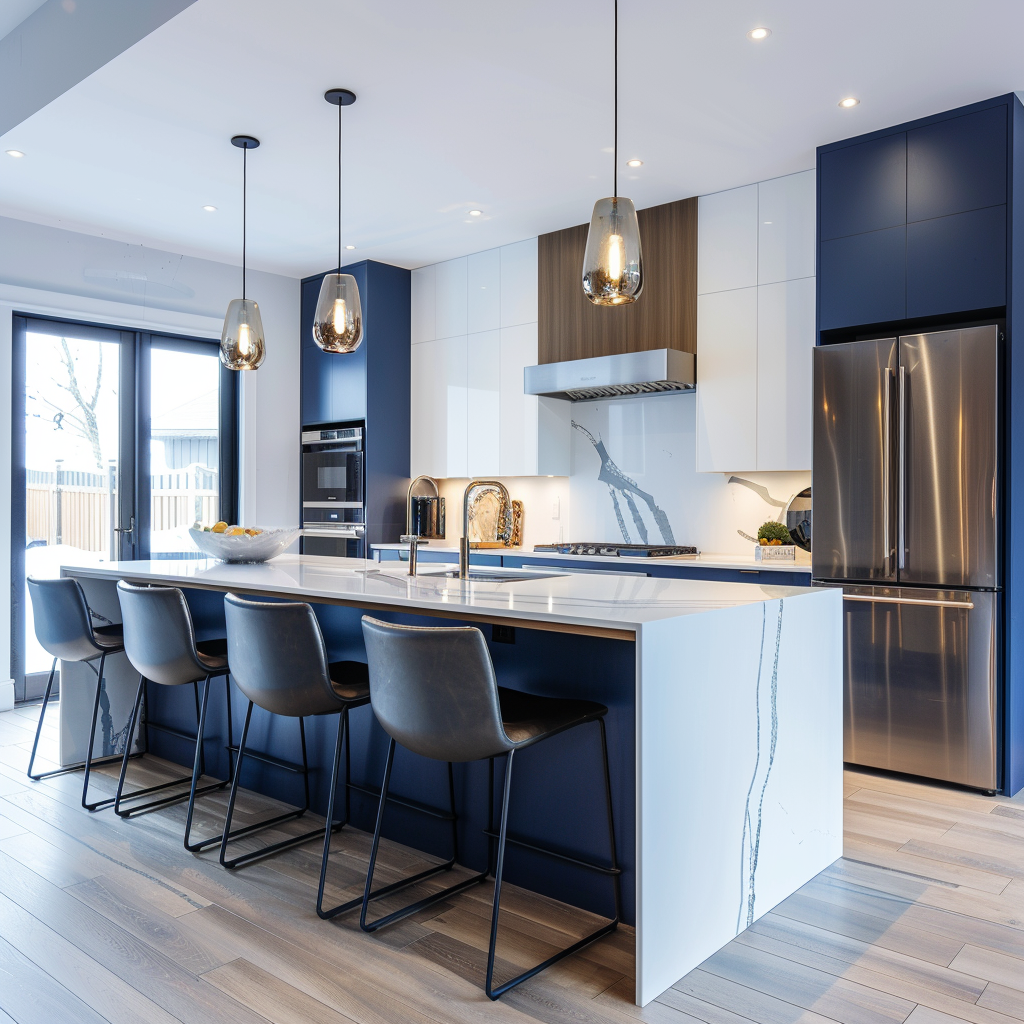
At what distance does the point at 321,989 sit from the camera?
1.91 meters

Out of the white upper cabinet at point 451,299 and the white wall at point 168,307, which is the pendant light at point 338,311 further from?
the white wall at point 168,307

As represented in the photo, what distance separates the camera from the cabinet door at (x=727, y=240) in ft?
13.6

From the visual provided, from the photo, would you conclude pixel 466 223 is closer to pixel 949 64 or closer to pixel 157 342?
pixel 157 342

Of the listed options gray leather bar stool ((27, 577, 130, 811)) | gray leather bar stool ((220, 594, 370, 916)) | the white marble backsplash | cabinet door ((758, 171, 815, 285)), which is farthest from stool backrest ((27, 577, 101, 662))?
cabinet door ((758, 171, 815, 285))

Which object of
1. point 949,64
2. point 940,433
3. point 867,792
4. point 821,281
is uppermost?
point 949,64

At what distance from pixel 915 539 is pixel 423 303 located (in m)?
3.48

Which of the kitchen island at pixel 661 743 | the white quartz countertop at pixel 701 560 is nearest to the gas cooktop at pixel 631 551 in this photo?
the white quartz countertop at pixel 701 560

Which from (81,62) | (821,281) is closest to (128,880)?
(81,62)

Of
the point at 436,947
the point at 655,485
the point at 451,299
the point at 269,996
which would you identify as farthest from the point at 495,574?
the point at 451,299

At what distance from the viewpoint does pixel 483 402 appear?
5312mm

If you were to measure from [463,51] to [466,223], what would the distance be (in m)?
1.82

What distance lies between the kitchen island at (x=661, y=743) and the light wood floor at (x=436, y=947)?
106mm

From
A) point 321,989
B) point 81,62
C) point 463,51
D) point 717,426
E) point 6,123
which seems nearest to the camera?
point 321,989

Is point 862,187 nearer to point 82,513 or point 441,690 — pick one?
point 441,690
